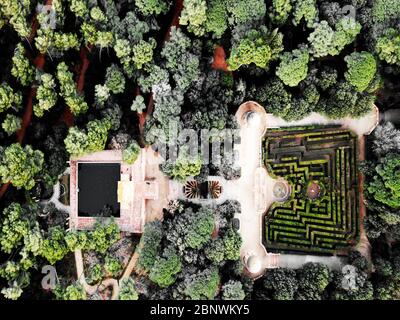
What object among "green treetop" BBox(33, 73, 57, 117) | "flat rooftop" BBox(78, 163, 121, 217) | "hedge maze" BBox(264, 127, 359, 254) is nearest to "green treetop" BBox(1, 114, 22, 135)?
"green treetop" BBox(33, 73, 57, 117)

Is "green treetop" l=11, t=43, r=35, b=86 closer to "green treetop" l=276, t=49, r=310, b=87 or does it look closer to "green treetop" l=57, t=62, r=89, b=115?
"green treetop" l=57, t=62, r=89, b=115

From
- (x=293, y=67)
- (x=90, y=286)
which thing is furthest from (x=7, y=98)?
(x=293, y=67)

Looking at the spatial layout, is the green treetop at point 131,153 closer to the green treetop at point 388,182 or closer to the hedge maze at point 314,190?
the hedge maze at point 314,190

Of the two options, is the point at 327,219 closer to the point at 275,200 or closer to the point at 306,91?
the point at 275,200

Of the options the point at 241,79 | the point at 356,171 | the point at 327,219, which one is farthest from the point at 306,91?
the point at 327,219

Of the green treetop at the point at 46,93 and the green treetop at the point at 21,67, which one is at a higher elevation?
the green treetop at the point at 21,67

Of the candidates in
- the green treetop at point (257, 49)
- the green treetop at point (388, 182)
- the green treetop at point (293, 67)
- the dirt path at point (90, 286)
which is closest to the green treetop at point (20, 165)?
the dirt path at point (90, 286)
